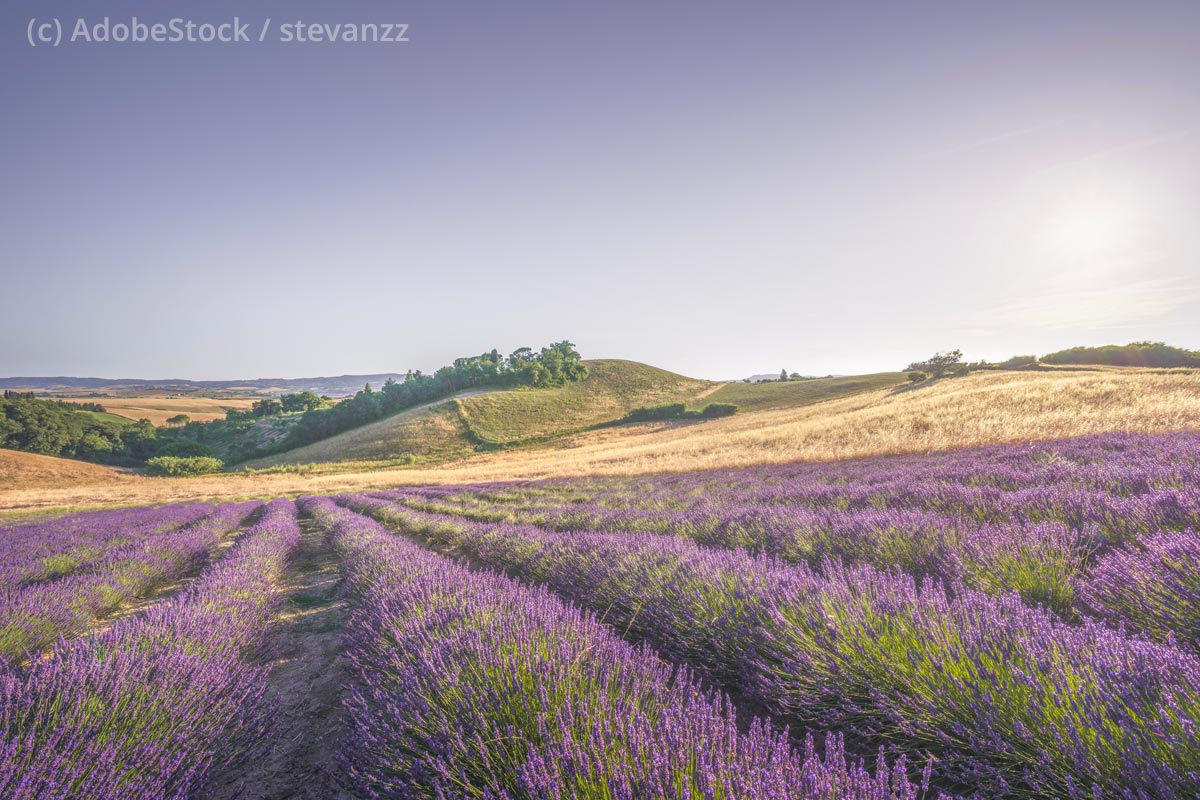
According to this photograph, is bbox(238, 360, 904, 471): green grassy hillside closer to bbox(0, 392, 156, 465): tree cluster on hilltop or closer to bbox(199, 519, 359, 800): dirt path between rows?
bbox(0, 392, 156, 465): tree cluster on hilltop

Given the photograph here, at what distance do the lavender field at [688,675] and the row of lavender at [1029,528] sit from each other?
25 millimetres

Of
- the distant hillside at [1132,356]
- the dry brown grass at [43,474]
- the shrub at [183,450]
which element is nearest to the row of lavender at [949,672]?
the dry brown grass at [43,474]

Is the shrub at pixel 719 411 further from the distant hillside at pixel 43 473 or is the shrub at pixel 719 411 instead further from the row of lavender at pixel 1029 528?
the distant hillside at pixel 43 473

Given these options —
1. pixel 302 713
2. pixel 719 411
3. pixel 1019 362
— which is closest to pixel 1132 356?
pixel 1019 362

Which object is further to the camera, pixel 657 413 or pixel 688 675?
pixel 657 413

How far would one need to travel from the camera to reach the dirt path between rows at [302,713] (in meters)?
2.32

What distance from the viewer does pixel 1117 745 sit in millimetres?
1346

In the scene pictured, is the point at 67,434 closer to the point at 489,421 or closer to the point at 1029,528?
the point at 489,421

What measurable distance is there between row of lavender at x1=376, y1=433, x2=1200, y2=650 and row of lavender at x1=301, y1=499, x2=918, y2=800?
1799 mm

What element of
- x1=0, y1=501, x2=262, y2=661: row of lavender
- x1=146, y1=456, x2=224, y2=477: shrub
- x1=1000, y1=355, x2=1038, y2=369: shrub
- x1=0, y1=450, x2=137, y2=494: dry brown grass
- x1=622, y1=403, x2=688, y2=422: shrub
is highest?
x1=1000, y1=355, x2=1038, y2=369: shrub

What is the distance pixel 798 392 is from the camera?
194ft

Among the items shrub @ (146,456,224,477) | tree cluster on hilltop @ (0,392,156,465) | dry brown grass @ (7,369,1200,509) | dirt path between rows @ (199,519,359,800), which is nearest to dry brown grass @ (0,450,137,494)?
dry brown grass @ (7,369,1200,509)

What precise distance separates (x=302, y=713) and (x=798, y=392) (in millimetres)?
62479

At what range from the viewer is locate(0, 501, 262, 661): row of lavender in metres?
3.90
